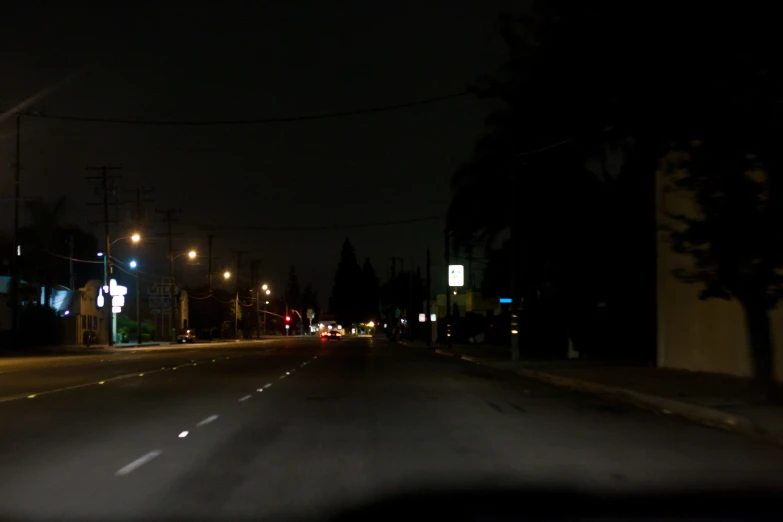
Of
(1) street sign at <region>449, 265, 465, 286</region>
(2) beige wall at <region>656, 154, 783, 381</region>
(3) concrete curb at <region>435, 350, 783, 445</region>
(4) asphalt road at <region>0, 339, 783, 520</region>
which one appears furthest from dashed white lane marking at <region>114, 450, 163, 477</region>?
(1) street sign at <region>449, 265, 465, 286</region>

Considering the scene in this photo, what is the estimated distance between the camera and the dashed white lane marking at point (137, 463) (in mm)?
11562

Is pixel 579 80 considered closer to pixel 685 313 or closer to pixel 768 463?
pixel 685 313

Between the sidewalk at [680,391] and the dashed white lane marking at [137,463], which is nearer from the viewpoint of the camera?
the dashed white lane marking at [137,463]

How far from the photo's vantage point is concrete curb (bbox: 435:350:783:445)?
15.4 m

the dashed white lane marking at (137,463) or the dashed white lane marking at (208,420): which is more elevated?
the dashed white lane marking at (137,463)

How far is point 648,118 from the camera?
25750 mm

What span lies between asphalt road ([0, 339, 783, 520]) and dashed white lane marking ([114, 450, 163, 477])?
0.08 ft

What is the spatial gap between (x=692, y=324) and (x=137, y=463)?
21.7 metres

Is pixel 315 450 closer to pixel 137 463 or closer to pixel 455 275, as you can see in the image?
pixel 137 463

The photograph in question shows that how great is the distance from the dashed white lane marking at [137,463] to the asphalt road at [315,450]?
25mm

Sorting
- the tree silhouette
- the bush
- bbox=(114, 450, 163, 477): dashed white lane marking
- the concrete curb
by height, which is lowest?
the concrete curb

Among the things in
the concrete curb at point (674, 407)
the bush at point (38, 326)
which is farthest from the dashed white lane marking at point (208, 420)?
the bush at point (38, 326)

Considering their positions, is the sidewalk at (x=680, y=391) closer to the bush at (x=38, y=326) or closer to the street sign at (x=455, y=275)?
the street sign at (x=455, y=275)

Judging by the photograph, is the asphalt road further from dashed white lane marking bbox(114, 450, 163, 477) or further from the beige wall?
the beige wall
